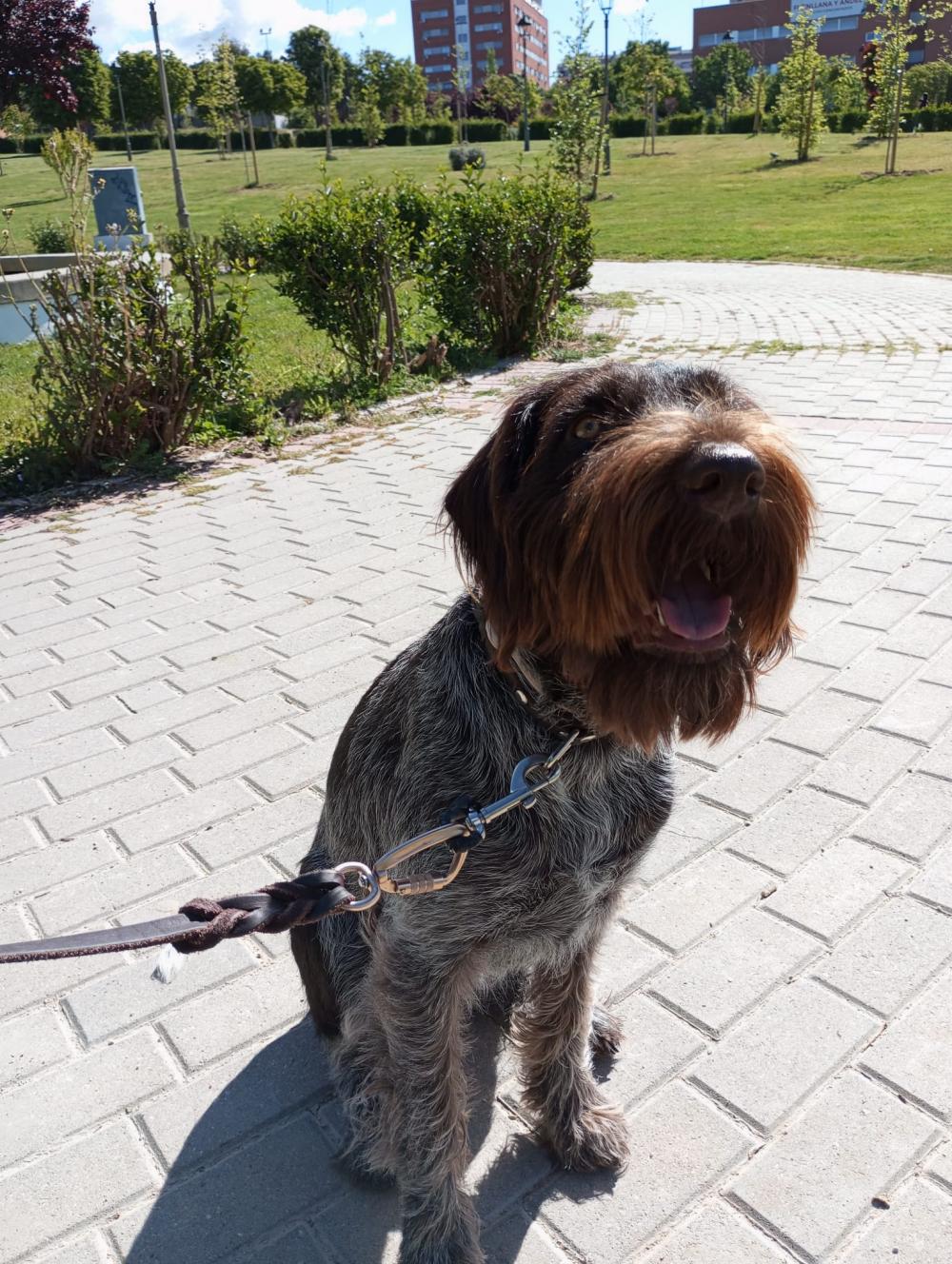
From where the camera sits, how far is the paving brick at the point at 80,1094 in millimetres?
2393

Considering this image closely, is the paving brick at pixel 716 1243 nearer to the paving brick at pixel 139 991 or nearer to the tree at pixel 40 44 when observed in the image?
the paving brick at pixel 139 991

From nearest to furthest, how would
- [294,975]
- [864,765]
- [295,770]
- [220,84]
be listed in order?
[294,975], [864,765], [295,770], [220,84]

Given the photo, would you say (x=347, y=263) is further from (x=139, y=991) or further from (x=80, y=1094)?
(x=80, y=1094)

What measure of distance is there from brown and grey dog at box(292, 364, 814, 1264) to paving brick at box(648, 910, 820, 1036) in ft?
1.35

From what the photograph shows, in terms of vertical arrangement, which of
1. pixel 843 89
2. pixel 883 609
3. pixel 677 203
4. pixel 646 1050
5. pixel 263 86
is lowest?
pixel 646 1050

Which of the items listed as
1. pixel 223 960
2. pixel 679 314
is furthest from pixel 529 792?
pixel 679 314

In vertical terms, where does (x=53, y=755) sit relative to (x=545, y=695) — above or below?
below

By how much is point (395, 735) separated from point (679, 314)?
13885 mm

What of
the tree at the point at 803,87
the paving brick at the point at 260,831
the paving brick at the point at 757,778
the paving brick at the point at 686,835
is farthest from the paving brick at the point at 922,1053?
the tree at the point at 803,87

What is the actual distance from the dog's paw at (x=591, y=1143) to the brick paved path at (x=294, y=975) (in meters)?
0.05

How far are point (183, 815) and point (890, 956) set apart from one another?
2.60 m

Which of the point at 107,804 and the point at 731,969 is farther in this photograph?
the point at 107,804

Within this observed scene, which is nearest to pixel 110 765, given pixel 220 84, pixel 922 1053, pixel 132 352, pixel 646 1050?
pixel 646 1050

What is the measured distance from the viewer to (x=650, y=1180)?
2.25 m
